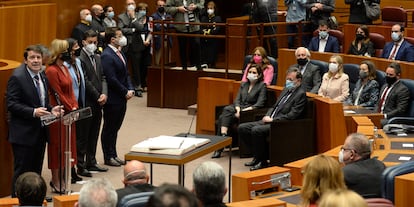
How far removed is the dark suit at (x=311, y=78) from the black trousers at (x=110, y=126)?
8.04 feet

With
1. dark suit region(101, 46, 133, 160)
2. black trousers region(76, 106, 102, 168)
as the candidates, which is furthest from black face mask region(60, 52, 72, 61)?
dark suit region(101, 46, 133, 160)

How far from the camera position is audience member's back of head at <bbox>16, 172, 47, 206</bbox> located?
6535 mm

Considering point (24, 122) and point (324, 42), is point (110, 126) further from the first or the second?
point (324, 42)

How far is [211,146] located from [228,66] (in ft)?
21.4

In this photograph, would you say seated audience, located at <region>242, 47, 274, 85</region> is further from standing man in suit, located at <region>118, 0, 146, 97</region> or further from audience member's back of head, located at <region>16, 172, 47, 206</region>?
audience member's back of head, located at <region>16, 172, 47, 206</region>

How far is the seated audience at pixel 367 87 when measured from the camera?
1159 cm

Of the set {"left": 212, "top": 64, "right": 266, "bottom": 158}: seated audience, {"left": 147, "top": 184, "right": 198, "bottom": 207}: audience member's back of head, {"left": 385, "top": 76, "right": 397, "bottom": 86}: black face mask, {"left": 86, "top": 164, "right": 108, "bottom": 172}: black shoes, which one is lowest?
{"left": 86, "top": 164, "right": 108, "bottom": 172}: black shoes

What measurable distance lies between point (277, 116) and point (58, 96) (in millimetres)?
2711

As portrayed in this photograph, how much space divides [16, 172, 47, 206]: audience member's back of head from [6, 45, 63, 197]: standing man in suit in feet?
8.27

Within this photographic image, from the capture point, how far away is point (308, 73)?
40.8 feet

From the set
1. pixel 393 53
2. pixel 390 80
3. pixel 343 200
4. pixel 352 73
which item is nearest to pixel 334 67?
pixel 352 73

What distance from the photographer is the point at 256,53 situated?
12477 millimetres

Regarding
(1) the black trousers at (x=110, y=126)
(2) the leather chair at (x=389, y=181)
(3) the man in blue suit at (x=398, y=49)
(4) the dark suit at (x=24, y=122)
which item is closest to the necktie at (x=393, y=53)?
(3) the man in blue suit at (x=398, y=49)

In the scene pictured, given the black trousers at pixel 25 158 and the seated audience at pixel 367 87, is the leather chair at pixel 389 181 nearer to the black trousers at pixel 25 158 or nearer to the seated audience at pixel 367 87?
the black trousers at pixel 25 158
